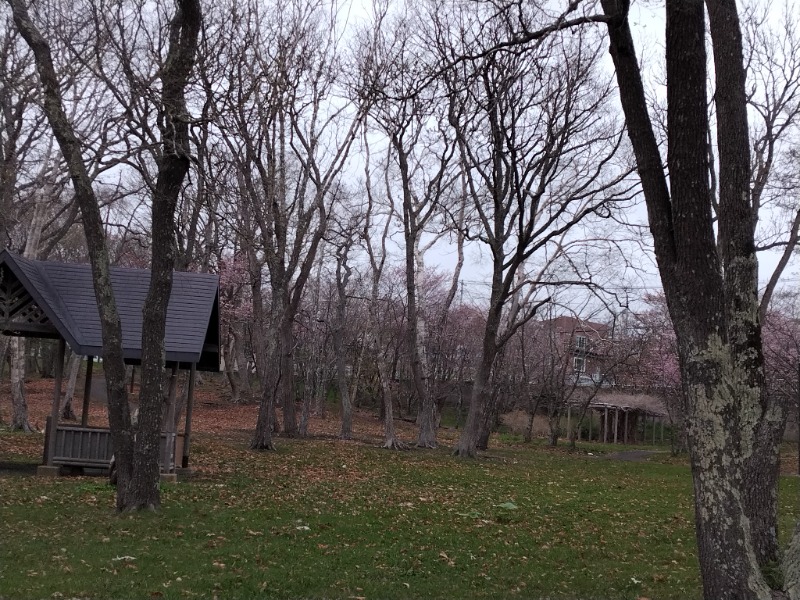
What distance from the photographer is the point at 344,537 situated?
8156mm

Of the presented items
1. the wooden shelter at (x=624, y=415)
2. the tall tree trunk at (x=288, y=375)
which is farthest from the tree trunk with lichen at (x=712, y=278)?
the wooden shelter at (x=624, y=415)

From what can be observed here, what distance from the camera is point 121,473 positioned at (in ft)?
28.3

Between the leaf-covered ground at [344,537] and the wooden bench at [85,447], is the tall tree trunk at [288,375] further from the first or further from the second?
the wooden bench at [85,447]

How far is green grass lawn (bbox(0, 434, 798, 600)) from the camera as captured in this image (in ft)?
20.1

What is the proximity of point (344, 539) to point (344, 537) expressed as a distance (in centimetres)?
11

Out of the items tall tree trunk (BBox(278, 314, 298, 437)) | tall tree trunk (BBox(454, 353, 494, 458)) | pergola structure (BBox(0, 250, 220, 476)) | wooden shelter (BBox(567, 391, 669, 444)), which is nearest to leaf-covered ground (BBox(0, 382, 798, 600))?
pergola structure (BBox(0, 250, 220, 476))

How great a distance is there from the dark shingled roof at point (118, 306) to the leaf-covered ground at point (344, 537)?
222cm

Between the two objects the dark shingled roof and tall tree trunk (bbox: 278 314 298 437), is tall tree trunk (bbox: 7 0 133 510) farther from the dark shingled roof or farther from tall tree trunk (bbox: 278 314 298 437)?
tall tree trunk (bbox: 278 314 298 437)

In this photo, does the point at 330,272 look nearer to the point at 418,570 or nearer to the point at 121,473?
the point at 121,473

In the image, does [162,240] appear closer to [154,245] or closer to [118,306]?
[154,245]

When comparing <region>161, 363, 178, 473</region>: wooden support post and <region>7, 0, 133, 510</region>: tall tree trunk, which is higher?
<region>7, 0, 133, 510</region>: tall tree trunk

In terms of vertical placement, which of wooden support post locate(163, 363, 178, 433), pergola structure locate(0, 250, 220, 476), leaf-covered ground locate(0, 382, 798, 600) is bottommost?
leaf-covered ground locate(0, 382, 798, 600)

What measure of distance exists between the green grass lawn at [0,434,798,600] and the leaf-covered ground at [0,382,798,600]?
2cm

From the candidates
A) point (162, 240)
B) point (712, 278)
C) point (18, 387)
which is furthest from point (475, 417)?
point (712, 278)
